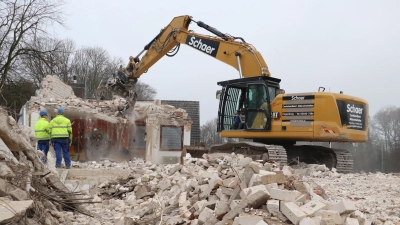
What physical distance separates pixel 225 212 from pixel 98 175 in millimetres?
5574

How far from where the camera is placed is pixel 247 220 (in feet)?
14.5

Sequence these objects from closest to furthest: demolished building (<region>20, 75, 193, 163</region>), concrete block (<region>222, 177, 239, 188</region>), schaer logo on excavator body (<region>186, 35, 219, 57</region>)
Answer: concrete block (<region>222, 177, 239, 188</region>), schaer logo on excavator body (<region>186, 35, 219, 57</region>), demolished building (<region>20, 75, 193, 163</region>)

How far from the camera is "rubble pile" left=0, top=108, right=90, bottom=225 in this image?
423 centimetres

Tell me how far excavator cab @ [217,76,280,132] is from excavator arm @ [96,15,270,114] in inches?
13.5

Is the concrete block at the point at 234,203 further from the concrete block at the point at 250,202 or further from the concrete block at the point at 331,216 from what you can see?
the concrete block at the point at 331,216

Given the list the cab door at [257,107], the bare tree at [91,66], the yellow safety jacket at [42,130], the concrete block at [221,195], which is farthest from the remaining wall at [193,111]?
the concrete block at [221,195]

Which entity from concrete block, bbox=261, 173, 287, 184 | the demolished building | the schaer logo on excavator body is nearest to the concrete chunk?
concrete block, bbox=261, 173, 287, 184

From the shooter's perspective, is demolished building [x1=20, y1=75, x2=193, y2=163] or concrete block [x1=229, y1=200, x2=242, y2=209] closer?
concrete block [x1=229, y1=200, x2=242, y2=209]

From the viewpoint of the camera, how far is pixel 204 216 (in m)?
5.08

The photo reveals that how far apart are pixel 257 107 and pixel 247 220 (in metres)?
5.53

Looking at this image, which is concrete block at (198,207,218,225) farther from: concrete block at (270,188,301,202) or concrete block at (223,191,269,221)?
concrete block at (270,188,301,202)

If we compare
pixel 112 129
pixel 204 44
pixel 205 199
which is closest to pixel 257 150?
pixel 204 44

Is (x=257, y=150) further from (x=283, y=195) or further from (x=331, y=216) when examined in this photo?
(x=331, y=216)

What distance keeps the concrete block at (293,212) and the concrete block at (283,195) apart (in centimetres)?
19
